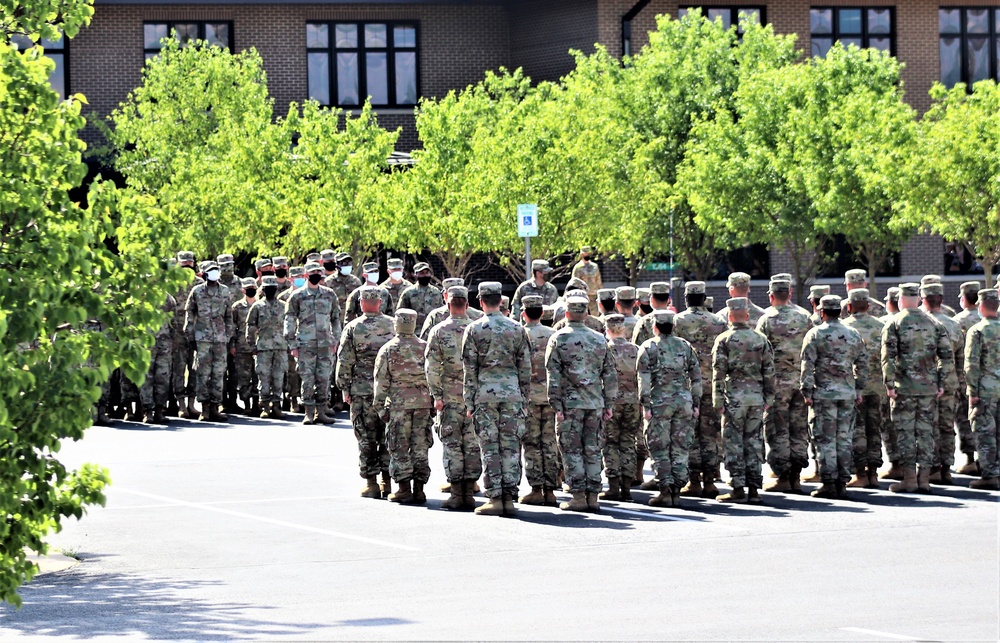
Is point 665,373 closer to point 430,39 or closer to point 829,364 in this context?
point 829,364

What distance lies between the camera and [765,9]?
149ft

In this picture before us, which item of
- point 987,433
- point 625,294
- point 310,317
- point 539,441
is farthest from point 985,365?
point 310,317

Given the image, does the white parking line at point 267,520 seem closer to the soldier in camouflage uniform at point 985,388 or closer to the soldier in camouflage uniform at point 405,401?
the soldier in camouflage uniform at point 405,401

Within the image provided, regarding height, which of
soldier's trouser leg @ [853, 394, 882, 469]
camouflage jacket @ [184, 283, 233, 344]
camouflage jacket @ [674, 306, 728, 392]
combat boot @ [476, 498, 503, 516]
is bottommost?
combat boot @ [476, 498, 503, 516]

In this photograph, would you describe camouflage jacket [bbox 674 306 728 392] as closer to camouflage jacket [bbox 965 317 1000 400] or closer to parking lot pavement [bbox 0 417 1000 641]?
parking lot pavement [bbox 0 417 1000 641]

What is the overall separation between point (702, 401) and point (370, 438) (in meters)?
3.17

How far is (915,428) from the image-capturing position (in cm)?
1723

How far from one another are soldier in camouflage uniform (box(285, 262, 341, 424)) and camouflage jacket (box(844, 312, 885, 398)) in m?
9.67

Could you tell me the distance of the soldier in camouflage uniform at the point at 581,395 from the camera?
52.8ft

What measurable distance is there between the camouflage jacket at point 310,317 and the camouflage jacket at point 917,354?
34.0 feet

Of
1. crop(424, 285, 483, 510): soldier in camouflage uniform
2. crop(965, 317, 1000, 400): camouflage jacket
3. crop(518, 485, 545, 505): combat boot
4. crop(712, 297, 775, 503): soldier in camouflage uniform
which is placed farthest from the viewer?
crop(965, 317, 1000, 400): camouflage jacket

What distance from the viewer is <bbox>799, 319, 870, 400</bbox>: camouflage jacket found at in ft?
55.1

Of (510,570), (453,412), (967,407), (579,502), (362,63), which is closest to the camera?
(510,570)

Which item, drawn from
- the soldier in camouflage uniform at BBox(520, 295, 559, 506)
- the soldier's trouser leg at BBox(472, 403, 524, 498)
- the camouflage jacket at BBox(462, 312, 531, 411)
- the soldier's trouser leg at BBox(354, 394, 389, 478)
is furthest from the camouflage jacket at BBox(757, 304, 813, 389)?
the soldier's trouser leg at BBox(354, 394, 389, 478)
